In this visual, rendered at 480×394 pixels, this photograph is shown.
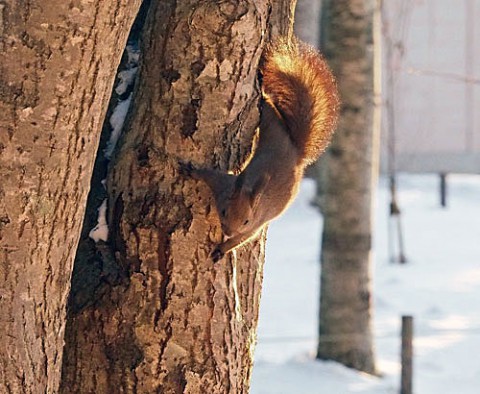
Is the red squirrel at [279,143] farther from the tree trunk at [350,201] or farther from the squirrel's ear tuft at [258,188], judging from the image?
the tree trunk at [350,201]

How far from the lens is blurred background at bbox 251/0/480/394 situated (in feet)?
23.1

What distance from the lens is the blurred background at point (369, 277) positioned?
704cm

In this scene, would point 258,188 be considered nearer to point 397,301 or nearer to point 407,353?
point 407,353

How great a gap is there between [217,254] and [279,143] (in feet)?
1.03

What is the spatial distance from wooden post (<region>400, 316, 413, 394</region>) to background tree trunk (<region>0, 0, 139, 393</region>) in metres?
4.39

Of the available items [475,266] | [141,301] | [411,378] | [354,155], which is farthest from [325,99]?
[475,266]

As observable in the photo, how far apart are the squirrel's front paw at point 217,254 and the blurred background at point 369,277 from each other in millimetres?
2215

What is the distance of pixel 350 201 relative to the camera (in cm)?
734

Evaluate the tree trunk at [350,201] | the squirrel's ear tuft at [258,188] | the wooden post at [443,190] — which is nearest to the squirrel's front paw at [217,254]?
the squirrel's ear tuft at [258,188]

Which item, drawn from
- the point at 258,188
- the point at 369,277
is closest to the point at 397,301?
the point at 369,277

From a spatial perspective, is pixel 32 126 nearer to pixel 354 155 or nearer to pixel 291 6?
pixel 291 6

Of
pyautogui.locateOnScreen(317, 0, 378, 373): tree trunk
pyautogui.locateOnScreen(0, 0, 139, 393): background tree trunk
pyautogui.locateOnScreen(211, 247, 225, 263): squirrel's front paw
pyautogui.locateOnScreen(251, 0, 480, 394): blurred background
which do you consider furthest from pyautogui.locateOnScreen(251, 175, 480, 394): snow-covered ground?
pyautogui.locateOnScreen(0, 0, 139, 393): background tree trunk

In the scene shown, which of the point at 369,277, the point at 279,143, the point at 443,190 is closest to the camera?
the point at 279,143

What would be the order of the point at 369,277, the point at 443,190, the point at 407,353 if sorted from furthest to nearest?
the point at 443,190
the point at 369,277
the point at 407,353
